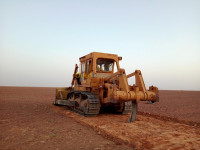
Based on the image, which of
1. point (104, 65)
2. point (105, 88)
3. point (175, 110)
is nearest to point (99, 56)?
point (104, 65)

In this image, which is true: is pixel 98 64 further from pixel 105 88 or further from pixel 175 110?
pixel 175 110

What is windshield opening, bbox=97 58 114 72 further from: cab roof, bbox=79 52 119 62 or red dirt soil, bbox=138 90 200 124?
red dirt soil, bbox=138 90 200 124

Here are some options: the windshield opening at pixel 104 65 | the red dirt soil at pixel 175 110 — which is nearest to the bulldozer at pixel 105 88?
the windshield opening at pixel 104 65

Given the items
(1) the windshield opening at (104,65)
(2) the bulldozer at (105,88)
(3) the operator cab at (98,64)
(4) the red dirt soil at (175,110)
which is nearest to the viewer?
(2) the bulldozer at (105,88)

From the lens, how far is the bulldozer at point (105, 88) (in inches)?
273

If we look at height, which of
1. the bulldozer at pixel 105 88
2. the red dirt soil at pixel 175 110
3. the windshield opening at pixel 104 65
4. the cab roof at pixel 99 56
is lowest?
the red dirt soil at pixel 175 110

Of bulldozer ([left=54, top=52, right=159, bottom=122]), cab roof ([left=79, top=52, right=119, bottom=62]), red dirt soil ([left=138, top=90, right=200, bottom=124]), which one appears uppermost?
cab roof ([left=79, top=52, right=119, bottom=62])

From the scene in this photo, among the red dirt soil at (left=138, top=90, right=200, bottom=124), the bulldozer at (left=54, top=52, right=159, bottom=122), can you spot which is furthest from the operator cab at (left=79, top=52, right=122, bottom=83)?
the red dirt soil at (left=138, top=90, right=200, bottom=124)

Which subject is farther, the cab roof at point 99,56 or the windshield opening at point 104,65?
the windshield opening at point 104,65

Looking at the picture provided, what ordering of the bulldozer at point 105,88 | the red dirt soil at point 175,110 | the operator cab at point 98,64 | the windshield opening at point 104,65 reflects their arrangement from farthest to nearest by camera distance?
1. the red dirt soil at point 175,110
2. the windshield opening at point 104,65
3. the operator cab at point 98,64
4. the bulldozer at point 105,88

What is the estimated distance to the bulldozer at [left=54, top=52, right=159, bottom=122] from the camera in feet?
22.8

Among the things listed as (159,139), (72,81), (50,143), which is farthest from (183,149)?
(72,81)

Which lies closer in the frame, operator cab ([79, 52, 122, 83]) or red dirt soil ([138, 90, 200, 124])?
operator cab ([79, 52, 122, 83])

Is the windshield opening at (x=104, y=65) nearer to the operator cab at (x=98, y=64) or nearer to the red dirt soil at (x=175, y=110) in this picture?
the operator cab at (x=98, y=64)
